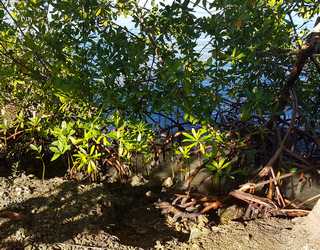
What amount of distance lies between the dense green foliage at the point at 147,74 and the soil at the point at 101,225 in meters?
0.23

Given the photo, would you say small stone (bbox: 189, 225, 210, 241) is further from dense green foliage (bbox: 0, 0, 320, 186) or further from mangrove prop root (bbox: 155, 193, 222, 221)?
dense green foliage (bbox: 0, 0, 320, 186)

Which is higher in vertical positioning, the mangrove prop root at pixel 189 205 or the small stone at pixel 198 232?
the mangrove prop root at pixel 189 205

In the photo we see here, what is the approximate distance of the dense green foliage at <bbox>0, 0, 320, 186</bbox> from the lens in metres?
2.51

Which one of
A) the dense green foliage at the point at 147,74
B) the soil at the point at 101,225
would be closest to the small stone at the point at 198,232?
the soil at the point at 101,225

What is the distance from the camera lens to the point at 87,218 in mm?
2416

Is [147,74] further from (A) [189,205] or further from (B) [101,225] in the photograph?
(B) [101,225]

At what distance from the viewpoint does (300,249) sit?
196cm

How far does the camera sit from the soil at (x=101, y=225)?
2.13m

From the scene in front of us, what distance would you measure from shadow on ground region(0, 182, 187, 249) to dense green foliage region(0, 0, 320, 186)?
203 millimetres

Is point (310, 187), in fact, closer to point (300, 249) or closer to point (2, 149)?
point (300, 249)

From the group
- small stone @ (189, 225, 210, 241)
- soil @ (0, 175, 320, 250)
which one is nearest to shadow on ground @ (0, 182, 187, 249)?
soil @ (0, 175, 320, 250)

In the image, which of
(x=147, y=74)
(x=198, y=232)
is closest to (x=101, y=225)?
(x=198, y=232)

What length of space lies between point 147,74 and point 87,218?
994 millimetres

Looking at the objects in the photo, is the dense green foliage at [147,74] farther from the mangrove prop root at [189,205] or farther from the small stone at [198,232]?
the small stone at [198,232]
